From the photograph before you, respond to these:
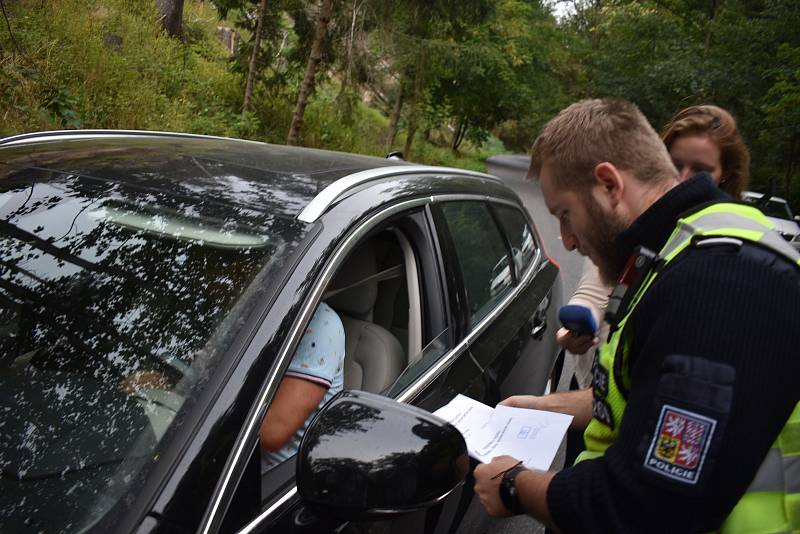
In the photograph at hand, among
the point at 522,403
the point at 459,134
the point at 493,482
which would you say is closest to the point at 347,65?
the point at 522,403

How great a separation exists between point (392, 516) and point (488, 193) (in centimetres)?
216

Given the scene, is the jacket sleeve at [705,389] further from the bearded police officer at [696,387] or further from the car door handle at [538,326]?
the car door handle at [538,326]

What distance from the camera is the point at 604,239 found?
1.48m

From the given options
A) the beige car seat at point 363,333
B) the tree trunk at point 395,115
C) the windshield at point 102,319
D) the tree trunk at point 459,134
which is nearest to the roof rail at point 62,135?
the windshield at point 102,319

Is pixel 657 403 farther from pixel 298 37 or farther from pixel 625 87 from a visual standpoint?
pixel 625 87

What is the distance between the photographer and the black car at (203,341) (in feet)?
3.95

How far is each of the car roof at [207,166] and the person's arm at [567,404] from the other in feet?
Result: 2.89

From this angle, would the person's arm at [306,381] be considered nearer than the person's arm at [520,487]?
No

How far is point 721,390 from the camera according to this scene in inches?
40.6

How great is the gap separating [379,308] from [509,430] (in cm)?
98

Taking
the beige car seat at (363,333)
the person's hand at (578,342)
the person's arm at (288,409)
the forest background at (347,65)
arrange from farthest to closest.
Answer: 1. the forest background at (347,65)
2. the person's hand at (578,342)
3. the beige car seat at (363,333)
4. the person's arm at (288,409)

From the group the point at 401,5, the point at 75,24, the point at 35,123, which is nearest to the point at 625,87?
the point at 401,5

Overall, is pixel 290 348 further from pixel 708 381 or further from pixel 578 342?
pixel 578 342

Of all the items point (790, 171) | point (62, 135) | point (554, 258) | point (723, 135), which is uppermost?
point (790, 171)
